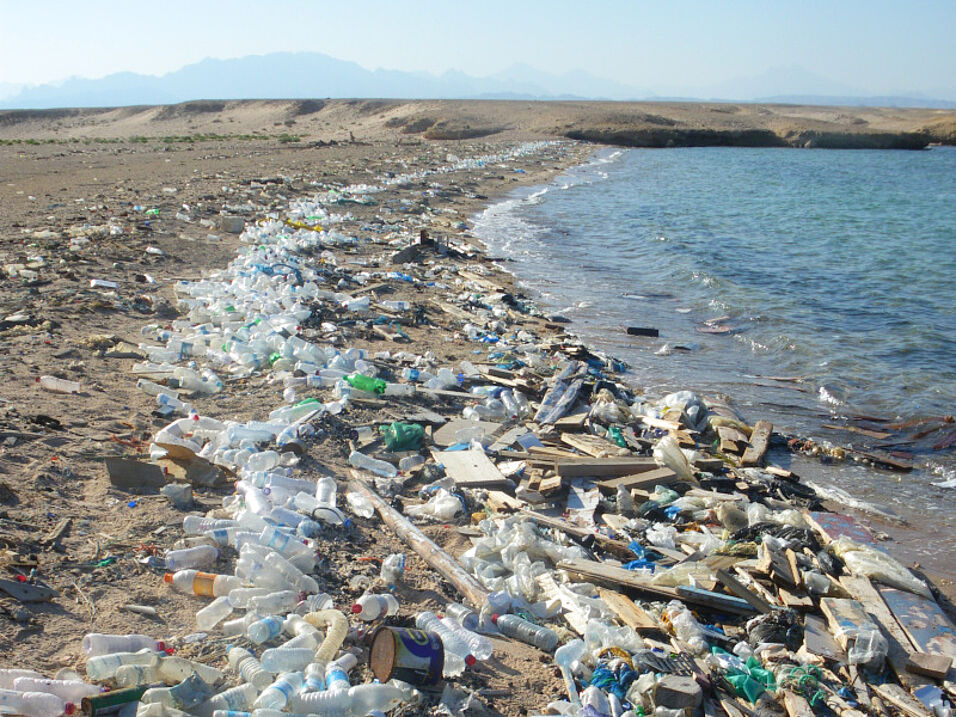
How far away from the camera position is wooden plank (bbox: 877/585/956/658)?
13.5 feet

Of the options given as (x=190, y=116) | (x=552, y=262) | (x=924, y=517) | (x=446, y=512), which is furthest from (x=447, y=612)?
(x=190, y=116)

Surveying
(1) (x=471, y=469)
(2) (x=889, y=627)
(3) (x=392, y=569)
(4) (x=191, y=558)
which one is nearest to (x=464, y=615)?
(3) (x=392, y=569)

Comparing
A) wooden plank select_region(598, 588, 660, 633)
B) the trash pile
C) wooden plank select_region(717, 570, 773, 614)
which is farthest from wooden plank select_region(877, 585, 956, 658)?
wooden plank select_region(598, 588, 660, 633)

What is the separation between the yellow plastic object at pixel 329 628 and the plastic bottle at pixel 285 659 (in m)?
0.07

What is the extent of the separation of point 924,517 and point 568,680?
14.2 ft

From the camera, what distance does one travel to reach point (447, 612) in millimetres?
3895

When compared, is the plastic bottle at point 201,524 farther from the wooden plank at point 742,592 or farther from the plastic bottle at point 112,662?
the wooden plank at point 742,592

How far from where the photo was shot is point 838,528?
17.7 ft

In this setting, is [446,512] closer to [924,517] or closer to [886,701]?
[886,701]

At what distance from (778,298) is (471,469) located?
10.2 meters

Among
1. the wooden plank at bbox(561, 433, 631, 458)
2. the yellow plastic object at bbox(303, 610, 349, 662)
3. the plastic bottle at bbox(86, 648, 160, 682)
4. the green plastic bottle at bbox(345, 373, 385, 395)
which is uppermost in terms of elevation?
the plastic bottle at bbox(86, 648, 160, 682)

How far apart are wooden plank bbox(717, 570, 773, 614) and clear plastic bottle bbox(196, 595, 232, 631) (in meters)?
2.86

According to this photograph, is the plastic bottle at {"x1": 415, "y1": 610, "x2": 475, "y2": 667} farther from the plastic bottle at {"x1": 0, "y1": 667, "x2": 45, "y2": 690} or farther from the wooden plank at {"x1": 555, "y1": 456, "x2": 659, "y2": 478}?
the wooden plank at {"x1": 555, "y1": 456, "x2": 659, "y2": 478}

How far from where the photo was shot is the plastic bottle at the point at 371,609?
3.63 metres
